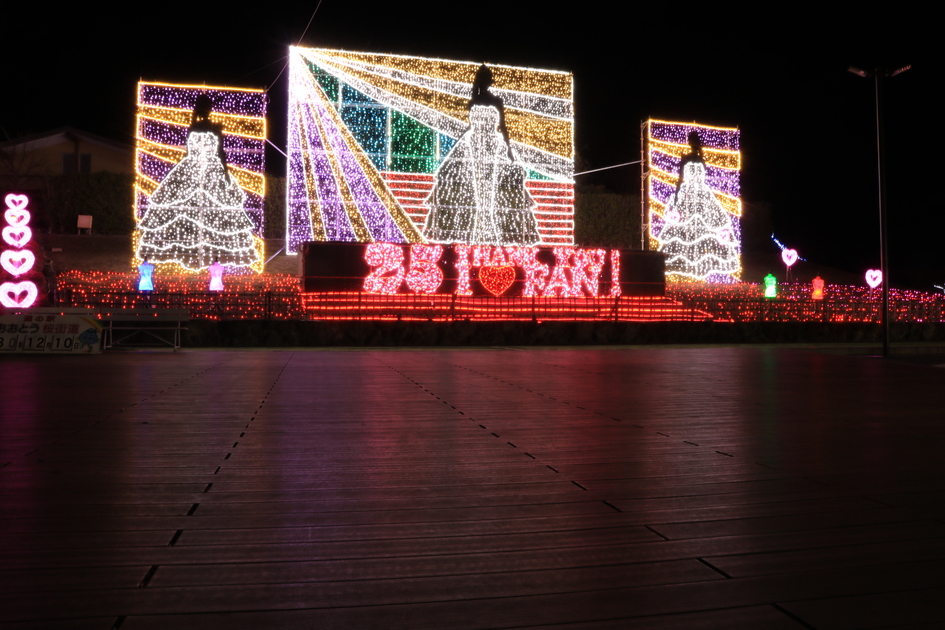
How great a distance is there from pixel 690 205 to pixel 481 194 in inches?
356

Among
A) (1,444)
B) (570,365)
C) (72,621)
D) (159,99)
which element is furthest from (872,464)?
(159,99)

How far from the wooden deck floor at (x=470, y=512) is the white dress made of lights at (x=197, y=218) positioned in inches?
762

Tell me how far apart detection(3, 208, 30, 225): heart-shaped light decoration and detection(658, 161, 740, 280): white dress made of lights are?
22883mm

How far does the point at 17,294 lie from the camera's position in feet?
52.5

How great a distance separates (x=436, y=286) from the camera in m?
23.8

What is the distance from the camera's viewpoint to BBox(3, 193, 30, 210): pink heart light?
1581cm

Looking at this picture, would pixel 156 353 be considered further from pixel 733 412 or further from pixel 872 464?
pixel 872 464

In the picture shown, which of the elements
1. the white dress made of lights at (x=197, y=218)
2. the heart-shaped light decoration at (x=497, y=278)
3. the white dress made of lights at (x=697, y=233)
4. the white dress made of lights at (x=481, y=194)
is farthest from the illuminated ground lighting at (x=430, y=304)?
the white dress made of lights at (x=481, y=194)

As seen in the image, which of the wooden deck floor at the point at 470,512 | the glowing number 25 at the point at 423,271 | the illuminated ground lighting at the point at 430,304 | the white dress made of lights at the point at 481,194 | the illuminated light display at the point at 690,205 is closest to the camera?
the wooden deck floor at the point at 470,512

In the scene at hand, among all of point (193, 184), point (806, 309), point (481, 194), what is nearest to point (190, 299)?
point (193, 184)

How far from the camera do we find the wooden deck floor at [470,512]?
2777 millimetres

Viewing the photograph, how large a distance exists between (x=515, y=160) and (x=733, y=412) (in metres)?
23.3

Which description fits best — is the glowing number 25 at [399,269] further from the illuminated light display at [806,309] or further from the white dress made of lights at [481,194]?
the illuminated light display at [806,309]

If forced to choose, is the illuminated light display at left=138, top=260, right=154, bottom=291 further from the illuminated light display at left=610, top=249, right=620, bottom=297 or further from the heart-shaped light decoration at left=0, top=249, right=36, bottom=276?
the illuminated light display at left=610, top=249, right=620, bottom=297
